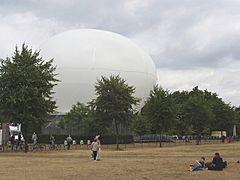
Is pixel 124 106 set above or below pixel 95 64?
below

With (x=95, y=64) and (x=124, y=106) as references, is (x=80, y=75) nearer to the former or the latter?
(x=95, y=64)

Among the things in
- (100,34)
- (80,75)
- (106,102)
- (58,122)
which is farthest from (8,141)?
(100,34)

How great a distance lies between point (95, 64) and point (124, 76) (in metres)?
5.77

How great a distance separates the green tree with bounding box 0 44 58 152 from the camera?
36688 millimetres

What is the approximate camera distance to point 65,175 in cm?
1775

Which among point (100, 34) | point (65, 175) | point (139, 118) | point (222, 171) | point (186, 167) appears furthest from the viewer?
point (100, 34)

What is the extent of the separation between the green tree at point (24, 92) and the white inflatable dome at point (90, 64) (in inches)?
1695

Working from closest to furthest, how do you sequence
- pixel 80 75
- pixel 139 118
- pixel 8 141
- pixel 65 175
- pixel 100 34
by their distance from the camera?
pixel 65 175, pixel 8 141, pixel 139 118, pixel 80 75, pixel 100 34

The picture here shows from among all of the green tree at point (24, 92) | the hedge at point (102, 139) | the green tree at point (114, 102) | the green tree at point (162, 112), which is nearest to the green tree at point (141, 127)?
the hedge at point (102, 139)

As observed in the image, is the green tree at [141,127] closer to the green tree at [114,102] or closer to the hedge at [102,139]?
the hedge at [102,139]

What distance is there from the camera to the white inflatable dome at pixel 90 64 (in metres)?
81.9

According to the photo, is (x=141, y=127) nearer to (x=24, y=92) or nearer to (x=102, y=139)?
(x=102, y=139)

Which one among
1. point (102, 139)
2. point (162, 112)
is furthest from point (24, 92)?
point (102, 139)

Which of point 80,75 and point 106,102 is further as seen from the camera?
point 80,75
